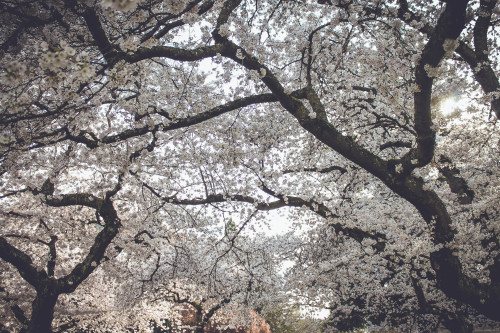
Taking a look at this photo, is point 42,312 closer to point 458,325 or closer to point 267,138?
point 267,138

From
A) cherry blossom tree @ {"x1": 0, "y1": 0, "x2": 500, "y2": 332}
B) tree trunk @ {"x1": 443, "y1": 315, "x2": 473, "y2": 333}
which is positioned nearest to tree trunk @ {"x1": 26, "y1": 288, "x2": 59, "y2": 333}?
cherry blossom tree @ {"x1": 0, "y1": 0, "x2": 500, "y2": 332}

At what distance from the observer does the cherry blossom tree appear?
3.64 meters

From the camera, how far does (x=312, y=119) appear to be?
426cm

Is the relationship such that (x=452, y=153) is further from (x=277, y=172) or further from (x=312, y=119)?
(x=312, y=119)

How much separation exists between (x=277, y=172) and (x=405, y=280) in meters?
6.18

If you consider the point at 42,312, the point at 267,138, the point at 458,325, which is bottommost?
the point at 458,325

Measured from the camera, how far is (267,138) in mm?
9094

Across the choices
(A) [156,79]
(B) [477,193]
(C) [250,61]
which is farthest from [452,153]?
(A) [156,79]

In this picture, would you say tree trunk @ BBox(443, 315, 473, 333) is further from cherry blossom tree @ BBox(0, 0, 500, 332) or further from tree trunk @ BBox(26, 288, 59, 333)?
tree trunk @ BBox(26, 288, 59, 333)

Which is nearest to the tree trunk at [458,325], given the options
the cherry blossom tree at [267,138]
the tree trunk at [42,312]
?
the cherry blossom tree at [267,138]

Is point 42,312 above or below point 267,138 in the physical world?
below

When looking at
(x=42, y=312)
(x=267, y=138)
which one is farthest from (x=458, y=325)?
(x=42, y=312)

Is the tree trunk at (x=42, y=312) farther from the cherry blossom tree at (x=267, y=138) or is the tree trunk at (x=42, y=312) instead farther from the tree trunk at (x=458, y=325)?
the tree trunk at (x=458, y=325)

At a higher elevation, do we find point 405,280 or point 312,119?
point 312,119
